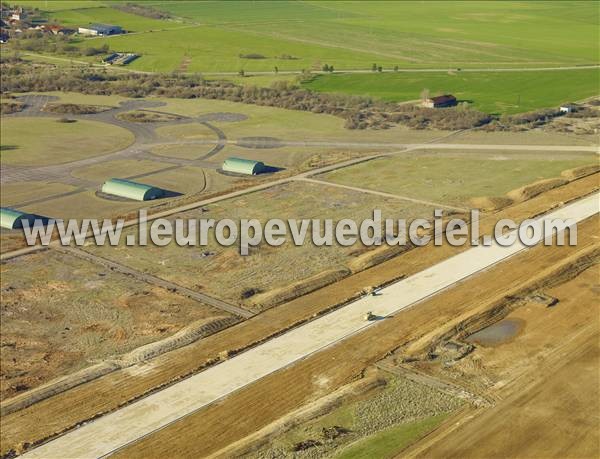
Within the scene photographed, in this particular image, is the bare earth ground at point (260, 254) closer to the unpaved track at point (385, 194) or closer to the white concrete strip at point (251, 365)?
the unpaved track at point (385, 194)

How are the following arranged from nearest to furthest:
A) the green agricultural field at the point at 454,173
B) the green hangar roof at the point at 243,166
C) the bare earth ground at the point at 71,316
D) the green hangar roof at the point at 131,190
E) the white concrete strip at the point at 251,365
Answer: the white concrete strip at the point at 251,365, the bare earth ground at the point at 71,316, the green hangar roof at the point at 131,190, the green agricultural field at the point at 454,173, the green hangar roof at the point at 243,166

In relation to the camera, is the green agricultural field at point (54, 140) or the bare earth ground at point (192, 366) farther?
the green agricultural field at point (54, 140)

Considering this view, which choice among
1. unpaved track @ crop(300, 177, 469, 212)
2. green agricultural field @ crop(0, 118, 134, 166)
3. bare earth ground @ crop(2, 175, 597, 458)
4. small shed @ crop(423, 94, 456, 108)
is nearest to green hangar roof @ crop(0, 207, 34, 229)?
green agricultural field @ crop(0, 118, 134, 166)

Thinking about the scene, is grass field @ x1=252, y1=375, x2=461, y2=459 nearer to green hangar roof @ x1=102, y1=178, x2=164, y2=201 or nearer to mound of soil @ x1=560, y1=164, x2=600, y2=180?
green hangar roof @ x1=102, y1=178, x2=164, y2=201

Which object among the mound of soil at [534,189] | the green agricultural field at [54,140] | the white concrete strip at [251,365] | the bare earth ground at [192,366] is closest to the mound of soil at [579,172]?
the mound of soil at [534,189]

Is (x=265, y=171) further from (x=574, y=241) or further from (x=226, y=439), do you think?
(x=226, y=439)

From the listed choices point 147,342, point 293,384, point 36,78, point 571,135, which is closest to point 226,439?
point 293,384
